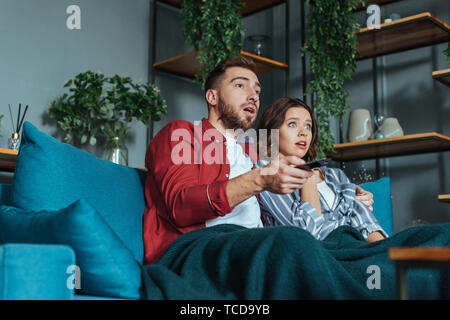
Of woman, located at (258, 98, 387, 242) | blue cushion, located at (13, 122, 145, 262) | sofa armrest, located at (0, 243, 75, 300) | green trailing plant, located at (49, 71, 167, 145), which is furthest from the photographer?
green trailing plant, located at (49, 71, 167, 145)

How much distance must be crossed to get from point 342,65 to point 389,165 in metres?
0.75

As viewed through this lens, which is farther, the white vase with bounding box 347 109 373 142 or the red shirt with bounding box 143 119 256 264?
the white vase with bounding box 347 109 373 142

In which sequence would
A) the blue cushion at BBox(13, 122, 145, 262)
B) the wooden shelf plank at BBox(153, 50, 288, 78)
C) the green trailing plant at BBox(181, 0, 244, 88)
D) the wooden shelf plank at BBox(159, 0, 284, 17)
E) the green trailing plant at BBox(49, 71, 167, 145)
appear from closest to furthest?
the blue cushion at BBox(13, 122, 145, 262) < the green trailing plant at BBox(49, 71, 167, 145) < the green trailing plant at BBox(181, 0, 244, 88) < the wooden shelf plank at BBox(153, 50, 288, 78) < the wooden shelf plank at BBox(159, 0, 284, 17)

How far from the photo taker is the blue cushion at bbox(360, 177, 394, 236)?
2.09 m

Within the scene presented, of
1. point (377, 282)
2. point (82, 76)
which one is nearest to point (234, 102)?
point (377, 282)

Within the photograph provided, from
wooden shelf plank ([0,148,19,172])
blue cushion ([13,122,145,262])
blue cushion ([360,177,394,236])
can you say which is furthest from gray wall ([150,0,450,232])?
blue cushion ([13,122,145,262])

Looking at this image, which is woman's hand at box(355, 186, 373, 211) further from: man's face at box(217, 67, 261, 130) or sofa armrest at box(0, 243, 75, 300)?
sofa armrest at box(0, 243, 75, 300)

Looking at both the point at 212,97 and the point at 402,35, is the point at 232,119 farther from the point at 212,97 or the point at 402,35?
the point at 402,35

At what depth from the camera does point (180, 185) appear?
4.35 ft

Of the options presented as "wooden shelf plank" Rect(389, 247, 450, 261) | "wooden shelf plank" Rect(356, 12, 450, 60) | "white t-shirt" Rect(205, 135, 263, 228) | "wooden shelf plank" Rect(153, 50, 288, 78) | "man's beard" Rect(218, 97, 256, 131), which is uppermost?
"wooden shelf plank" Rect(356, 12, 450, 60)

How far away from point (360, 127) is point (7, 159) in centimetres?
190

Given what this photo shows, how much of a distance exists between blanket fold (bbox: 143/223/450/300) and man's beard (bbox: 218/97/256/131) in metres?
0.58

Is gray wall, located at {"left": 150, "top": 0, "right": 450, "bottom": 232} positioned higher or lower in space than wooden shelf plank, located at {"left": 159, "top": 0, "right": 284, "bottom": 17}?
lower

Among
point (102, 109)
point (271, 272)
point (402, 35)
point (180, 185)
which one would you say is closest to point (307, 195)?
point (180, 185)
